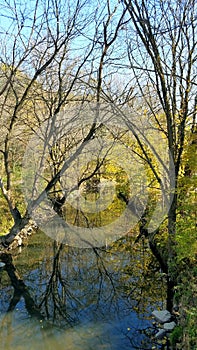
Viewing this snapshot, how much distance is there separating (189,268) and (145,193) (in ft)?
7.77

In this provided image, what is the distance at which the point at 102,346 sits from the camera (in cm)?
352

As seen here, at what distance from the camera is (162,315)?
4.02 m

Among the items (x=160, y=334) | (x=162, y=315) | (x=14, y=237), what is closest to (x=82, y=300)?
(x=162, y=315)

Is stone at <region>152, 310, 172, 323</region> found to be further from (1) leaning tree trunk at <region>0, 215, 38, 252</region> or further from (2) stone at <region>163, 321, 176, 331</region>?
(1) leaning tree trunk at <region>0, 215, 38, 252</region>

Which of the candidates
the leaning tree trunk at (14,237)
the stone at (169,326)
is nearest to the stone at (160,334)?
the stone at (169,326)

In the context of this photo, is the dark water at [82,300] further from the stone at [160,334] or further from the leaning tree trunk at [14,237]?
the leaning tree trunk at [14,237]

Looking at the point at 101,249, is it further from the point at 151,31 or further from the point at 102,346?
the point at 151,31

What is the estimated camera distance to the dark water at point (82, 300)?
3.71 metres

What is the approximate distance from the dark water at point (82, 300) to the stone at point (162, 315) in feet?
0.37

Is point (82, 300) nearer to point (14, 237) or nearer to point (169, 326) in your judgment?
point (169, 326)

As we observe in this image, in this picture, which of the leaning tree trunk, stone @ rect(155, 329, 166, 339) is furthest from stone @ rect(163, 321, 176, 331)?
the leaning tree trunk

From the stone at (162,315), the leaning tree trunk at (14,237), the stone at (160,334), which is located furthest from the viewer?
the leaning tree trunk at (14,237)

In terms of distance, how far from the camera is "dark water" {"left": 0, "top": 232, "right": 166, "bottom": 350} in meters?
3.71

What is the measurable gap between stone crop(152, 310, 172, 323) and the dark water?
0.11 m
